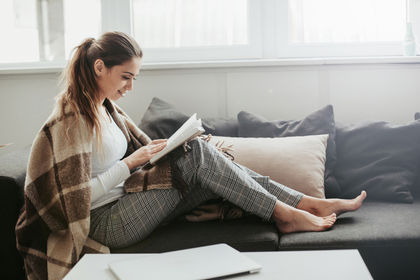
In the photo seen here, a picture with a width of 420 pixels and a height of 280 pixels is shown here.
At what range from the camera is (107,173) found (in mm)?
1340

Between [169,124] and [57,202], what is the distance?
0.73 metres

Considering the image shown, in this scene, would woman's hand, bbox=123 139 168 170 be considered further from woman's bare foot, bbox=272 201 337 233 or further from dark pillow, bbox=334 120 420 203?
dark pillow, bbox=334 120 420 203

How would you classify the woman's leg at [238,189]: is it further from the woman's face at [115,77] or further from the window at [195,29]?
the window at [195,29]

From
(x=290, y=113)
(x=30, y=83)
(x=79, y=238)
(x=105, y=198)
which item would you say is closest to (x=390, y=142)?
(x=290, y=113)

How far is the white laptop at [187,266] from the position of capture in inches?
28.9

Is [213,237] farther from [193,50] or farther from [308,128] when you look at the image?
[193,50]

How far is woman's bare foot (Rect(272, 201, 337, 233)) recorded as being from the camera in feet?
4.27

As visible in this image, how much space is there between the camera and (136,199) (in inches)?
50.3

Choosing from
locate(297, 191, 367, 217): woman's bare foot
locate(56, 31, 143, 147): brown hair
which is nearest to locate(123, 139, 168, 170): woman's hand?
locate(56, 31, 143, 147): brown hair

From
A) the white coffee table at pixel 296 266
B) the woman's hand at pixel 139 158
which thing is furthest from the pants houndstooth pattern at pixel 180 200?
the white coffee table at pixel 296 266

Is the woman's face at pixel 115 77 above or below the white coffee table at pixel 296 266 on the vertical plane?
above

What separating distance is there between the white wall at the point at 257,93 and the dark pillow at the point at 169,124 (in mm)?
268

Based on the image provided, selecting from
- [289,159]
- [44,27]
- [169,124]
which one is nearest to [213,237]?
[289,159]

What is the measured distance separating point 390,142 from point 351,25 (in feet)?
2.91
